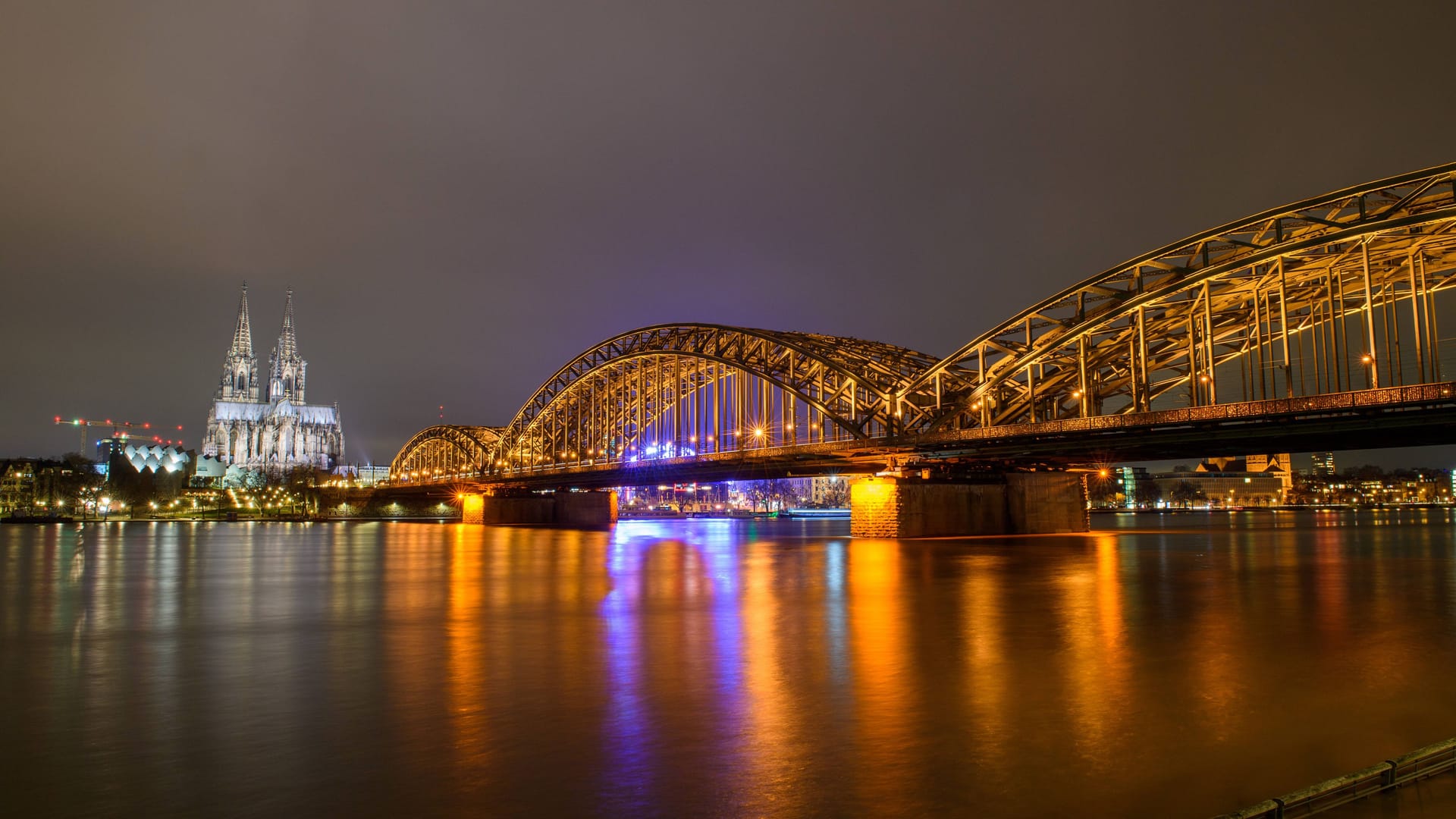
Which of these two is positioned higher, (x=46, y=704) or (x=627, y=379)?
(x=627, y=379)

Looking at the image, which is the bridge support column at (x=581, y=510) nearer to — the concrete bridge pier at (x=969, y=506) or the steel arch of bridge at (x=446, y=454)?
the steel arch of bridge at (x=446, y=454)

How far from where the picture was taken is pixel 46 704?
12891 millimetres

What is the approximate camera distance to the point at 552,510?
119750 millimetres

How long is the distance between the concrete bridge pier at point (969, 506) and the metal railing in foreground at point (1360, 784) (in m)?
51.4

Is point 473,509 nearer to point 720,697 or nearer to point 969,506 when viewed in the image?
point 969,506

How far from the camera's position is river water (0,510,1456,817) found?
29.0 feet

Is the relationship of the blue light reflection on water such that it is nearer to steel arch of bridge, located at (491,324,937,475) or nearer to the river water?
the river water

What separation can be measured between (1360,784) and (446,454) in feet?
545

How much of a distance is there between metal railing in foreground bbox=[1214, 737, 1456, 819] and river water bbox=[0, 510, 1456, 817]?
2.42 feet

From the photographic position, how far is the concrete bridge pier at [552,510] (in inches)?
4653

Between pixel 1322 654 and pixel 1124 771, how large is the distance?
888 centimetres

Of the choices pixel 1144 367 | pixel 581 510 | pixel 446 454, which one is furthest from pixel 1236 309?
pixel 446 454

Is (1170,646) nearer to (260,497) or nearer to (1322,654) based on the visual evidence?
(1322,654)

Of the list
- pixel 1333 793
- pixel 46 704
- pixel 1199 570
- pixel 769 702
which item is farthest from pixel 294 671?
pixel 1199 570
